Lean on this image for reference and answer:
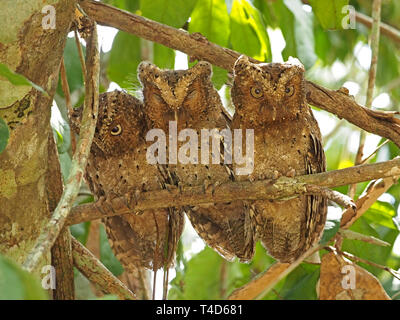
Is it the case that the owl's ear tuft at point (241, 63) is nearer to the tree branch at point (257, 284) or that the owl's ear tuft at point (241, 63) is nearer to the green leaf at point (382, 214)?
the tree branch at point (257, 284)

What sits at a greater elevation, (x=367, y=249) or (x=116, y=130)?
(x=116, y=130)

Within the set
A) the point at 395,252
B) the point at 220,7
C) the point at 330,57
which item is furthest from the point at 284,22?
the point at 395,252

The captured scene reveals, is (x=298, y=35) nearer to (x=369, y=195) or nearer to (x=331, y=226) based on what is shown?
(x=369, y=195)

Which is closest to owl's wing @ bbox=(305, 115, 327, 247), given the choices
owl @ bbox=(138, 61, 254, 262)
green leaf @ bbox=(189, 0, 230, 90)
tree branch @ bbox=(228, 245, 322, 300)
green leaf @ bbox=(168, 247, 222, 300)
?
tree branch @ bbox=(228, 245, 322, 300)

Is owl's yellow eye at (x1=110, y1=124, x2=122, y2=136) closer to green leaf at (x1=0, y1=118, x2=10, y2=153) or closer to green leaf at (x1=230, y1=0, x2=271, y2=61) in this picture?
green leaf at (x1=230, y1=0, x2=271, y2=61)

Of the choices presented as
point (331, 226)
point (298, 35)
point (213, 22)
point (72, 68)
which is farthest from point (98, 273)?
point (298, 35)

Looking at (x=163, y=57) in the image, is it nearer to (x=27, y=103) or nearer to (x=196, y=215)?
(x=196, y=215)
